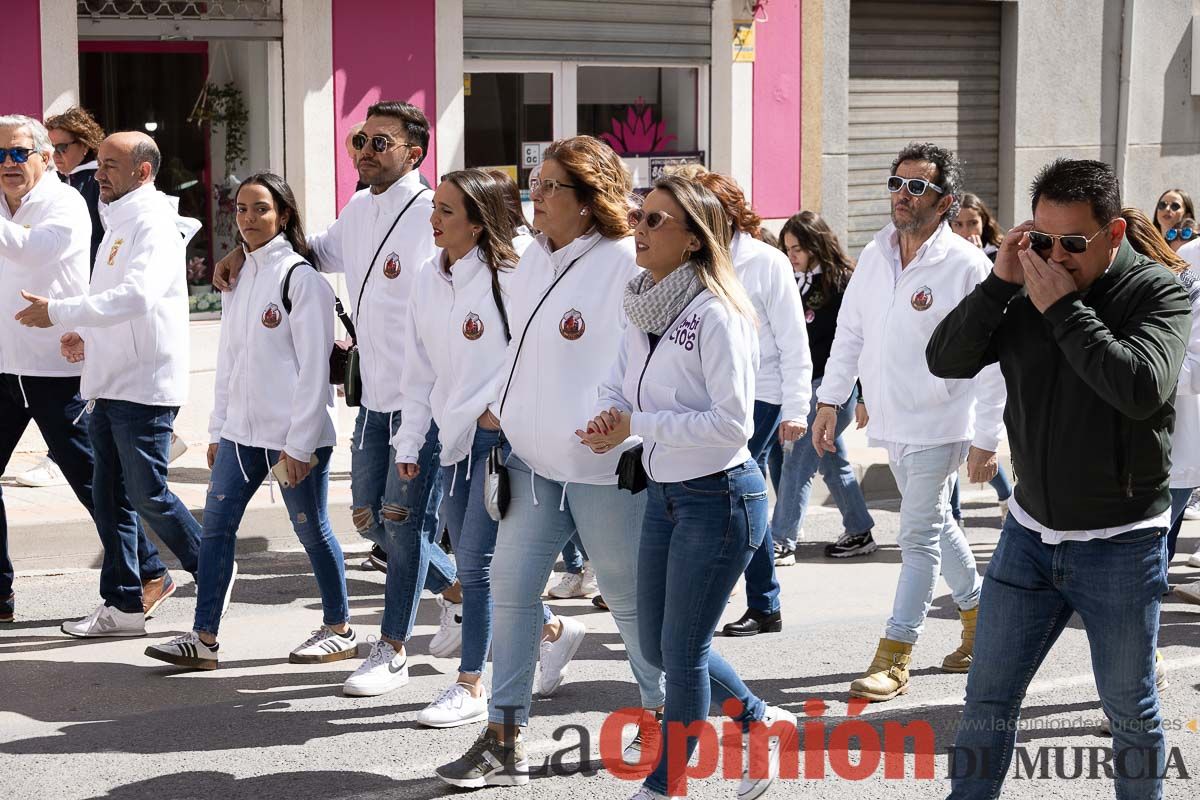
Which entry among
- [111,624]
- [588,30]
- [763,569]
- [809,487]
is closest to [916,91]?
[588,30]

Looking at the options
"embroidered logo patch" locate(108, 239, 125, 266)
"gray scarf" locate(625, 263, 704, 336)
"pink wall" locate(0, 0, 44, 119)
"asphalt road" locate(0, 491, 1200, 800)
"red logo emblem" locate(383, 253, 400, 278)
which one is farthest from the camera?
"pink wall" locate(0, 0, 44, 119)

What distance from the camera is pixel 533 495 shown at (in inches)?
196

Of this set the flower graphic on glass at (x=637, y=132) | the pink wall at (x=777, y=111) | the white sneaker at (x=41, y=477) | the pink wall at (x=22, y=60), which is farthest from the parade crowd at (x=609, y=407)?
the pink wall at (x=777, y=111)

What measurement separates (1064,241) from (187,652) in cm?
366

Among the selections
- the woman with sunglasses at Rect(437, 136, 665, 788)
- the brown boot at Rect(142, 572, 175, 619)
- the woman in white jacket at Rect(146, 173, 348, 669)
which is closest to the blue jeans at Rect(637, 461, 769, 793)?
the woman with sunglasses at Rect(437, 136, 665, 788)

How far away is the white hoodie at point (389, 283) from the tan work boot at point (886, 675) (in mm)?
1929

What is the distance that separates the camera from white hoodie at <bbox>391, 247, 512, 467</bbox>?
543 cm

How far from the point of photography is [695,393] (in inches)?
178

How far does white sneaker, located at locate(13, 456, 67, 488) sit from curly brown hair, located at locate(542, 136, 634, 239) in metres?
5.45

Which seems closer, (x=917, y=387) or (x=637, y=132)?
(x=917, y=387)

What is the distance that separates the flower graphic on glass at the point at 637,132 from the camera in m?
13.8

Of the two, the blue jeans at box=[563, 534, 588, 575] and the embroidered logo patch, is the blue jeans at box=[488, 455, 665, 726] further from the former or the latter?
the blue jeans at box=[563, 534, 588, 575]

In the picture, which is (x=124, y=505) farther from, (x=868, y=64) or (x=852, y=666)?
(x=868, y=64)

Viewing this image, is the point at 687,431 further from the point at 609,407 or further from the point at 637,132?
the point at 637,132
